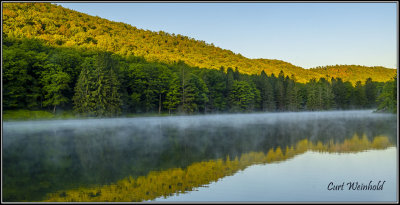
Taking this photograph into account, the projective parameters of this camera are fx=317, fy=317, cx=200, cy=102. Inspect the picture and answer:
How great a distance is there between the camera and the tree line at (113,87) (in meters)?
53.6

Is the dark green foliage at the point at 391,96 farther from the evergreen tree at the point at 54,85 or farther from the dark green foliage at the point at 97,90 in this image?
the evergreen tree at the point at 54,85

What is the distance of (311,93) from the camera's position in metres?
121

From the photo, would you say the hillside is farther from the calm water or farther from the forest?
the calm water

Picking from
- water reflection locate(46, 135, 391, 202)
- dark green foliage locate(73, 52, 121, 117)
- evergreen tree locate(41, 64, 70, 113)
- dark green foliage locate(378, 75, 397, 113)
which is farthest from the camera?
dark green foliage locate(378, 75, 397, 113)

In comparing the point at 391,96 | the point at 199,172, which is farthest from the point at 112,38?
the point at 199,172

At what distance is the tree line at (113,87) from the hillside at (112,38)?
13.7 metres

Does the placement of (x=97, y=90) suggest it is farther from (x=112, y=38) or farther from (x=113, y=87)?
(x=112, y=38)

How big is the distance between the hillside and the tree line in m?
13.7

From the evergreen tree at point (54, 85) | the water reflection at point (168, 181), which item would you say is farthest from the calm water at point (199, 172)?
the evergreen tree at point (54, 85)

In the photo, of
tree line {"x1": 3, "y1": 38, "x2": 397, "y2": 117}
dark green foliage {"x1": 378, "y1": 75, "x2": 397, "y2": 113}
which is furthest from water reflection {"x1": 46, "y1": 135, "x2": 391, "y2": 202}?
dark green foliage {"x1": 378, "y1": 75, "x2": 397, "y2": 113}

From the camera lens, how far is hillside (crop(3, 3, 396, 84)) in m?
88.2

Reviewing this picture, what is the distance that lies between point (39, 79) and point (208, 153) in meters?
49.1

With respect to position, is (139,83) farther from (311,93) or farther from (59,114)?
(311,93)

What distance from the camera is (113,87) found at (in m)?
58.1
